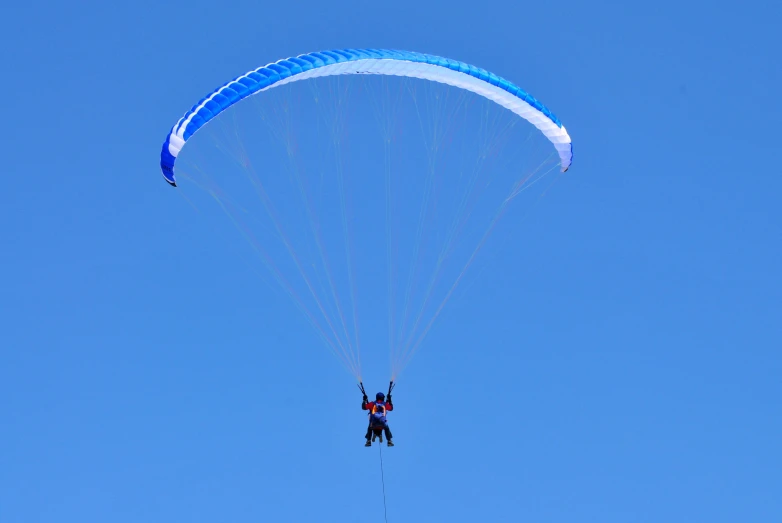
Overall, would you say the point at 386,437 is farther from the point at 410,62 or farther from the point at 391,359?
the point at 410,62

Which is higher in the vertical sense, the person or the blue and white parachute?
the blue and white parachute

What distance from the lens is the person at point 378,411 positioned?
28781 mm

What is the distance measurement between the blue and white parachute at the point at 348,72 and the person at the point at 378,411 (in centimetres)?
495

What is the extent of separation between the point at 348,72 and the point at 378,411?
567cm

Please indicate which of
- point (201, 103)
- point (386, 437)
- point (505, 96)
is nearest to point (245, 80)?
point (201, 103)

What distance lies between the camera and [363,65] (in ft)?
91.3

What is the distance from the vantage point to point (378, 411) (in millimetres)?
28781

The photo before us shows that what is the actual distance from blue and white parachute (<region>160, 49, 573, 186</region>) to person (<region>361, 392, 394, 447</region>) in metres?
4.95

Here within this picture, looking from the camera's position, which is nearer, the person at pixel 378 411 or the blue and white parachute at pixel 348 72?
the blue and white parachute at pixel 348 72

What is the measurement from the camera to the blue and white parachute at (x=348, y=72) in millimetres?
27109

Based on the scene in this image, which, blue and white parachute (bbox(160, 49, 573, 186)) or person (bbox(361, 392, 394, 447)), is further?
person (bbox(361, 392, 394, 447))

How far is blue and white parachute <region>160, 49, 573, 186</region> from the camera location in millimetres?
27109

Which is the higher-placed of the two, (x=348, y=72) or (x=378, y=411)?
(x=348, y=72)

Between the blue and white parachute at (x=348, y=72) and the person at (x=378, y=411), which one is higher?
the blue and white parachute at (x=348, y=72)
